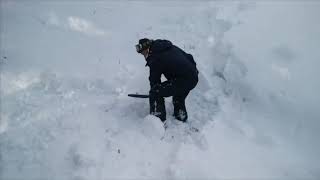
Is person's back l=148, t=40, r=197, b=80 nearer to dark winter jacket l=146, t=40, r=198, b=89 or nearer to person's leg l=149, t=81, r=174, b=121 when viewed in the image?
dark winter jacket l=146, t=40, r=198, b=89

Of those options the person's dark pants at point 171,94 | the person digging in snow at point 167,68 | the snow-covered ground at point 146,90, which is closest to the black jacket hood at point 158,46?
the person digging in snow at point 167,68

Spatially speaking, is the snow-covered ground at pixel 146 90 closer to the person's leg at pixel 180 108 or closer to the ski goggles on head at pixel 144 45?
the person's leg at pixel 180 108

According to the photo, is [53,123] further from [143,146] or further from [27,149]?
[143,146]

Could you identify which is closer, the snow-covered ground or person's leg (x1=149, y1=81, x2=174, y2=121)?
the snow-covered ground

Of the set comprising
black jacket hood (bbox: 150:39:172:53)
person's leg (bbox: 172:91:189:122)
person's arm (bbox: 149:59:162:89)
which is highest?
black jacket hood (bbox: 150:39:172:53)

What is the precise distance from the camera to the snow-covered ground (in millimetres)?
4961

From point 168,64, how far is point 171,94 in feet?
1.50

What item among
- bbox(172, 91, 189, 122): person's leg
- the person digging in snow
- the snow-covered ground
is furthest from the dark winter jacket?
the snow-covered ground

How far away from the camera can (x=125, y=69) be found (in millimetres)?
6852

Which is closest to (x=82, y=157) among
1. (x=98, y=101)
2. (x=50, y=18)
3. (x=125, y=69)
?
(x=98, y=101)

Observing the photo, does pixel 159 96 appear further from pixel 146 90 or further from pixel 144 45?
pixel 146 90

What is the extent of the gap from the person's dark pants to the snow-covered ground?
22 cm

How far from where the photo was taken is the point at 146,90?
6.47 meters

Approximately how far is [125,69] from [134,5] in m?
3.01
